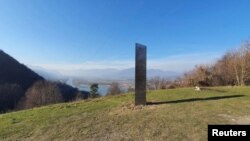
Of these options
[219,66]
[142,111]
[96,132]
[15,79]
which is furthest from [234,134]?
[15,79]

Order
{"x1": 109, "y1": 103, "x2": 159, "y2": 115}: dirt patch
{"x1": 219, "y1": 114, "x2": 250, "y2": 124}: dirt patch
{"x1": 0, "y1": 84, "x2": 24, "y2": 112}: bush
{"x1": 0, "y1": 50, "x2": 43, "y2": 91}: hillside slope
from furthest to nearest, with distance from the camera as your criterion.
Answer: {"x1": 0, "y1": 50, "x2": 43, "y2": 91}: hillside slope, {"x1": 0, "y1": 84, "x2": 24, "y2": 112}: bush, {"x1": 109, "y1": 103, "x2": 159, "y2": 115}: dirt patch, {"x1": 219, "y1": 114, "x2": 250, "y2": 124}: dirt patch

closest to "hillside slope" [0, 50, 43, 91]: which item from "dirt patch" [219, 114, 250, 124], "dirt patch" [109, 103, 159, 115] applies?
"dirt patch" [109, 103, 159, 115]

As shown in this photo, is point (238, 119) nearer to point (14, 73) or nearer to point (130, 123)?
point (130, 123)

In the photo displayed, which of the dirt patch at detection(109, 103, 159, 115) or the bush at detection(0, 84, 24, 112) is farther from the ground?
the dirt patch at detection(109, 103, 159, 115)

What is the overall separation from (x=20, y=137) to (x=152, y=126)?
3.33 m

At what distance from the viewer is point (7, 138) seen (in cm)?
642

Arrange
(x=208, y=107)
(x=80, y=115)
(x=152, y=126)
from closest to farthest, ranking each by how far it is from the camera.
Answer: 1. (x=152, y=126)
2. (x=80, y=115)
3. (x=208, y=107)

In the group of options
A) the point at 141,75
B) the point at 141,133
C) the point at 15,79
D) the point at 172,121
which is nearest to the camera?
the point at 141,133

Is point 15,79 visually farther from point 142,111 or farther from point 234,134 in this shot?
point 234,134

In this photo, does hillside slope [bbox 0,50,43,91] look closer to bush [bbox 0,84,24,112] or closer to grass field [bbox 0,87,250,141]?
bush [bbox 0,84,24,112]

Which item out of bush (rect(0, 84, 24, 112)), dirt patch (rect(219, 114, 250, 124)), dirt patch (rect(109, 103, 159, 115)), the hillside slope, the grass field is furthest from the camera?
the hillside slope

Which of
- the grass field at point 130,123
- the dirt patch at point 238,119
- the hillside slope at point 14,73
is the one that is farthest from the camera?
the hillside slope at point 14,73

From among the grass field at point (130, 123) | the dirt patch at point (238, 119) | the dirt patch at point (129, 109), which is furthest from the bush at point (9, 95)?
the dirt patch at point (238, 119)

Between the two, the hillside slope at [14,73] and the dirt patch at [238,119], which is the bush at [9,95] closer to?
the hillside slope at [14,73]
